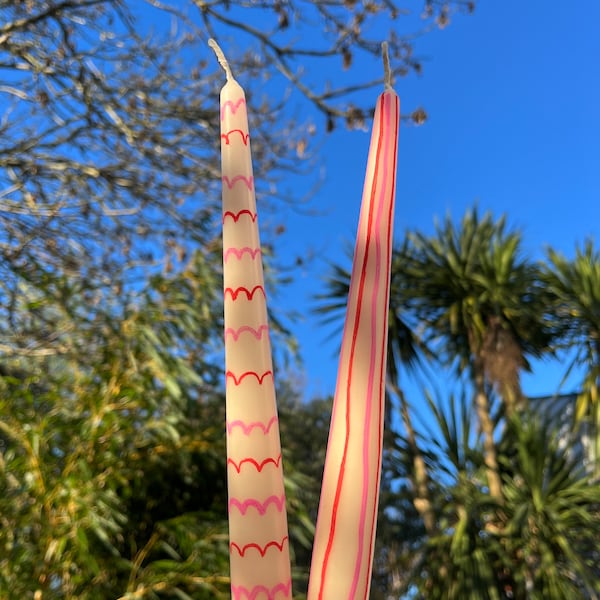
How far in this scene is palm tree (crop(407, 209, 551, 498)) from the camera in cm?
338

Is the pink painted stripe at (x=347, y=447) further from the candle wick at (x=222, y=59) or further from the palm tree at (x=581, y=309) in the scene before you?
the palm tree at (x=581, y=309)

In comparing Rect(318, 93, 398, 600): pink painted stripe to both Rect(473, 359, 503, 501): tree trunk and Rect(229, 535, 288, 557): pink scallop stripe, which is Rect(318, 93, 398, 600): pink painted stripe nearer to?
Rect(229, 535, 288, 557): pink scallop stripe

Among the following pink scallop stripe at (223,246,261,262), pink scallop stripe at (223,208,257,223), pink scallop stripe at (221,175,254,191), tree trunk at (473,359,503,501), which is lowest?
pink scallop stripe at (223,246,261,262)

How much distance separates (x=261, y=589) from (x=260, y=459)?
0.17 feet

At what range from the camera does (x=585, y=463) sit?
10.6 feet

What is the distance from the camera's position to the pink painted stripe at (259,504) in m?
0.26

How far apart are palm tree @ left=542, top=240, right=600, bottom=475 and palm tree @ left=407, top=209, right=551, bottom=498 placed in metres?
0.12

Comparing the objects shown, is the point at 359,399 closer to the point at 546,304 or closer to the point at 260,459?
the point at 260,459

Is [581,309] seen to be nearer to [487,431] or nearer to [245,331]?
[487,431]

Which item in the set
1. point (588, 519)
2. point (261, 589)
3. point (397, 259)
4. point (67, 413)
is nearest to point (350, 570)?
point (261, 589)

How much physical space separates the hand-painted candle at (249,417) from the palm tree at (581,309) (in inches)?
135

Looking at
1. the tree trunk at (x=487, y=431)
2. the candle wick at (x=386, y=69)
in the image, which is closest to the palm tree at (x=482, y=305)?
the tree trunk at (x=487, y=431)

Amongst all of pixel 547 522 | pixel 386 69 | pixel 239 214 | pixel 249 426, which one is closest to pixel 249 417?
pixel 249 426

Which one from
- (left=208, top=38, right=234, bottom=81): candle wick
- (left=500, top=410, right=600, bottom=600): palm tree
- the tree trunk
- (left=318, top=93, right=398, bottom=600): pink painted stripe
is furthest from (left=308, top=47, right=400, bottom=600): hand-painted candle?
the tree trunk
